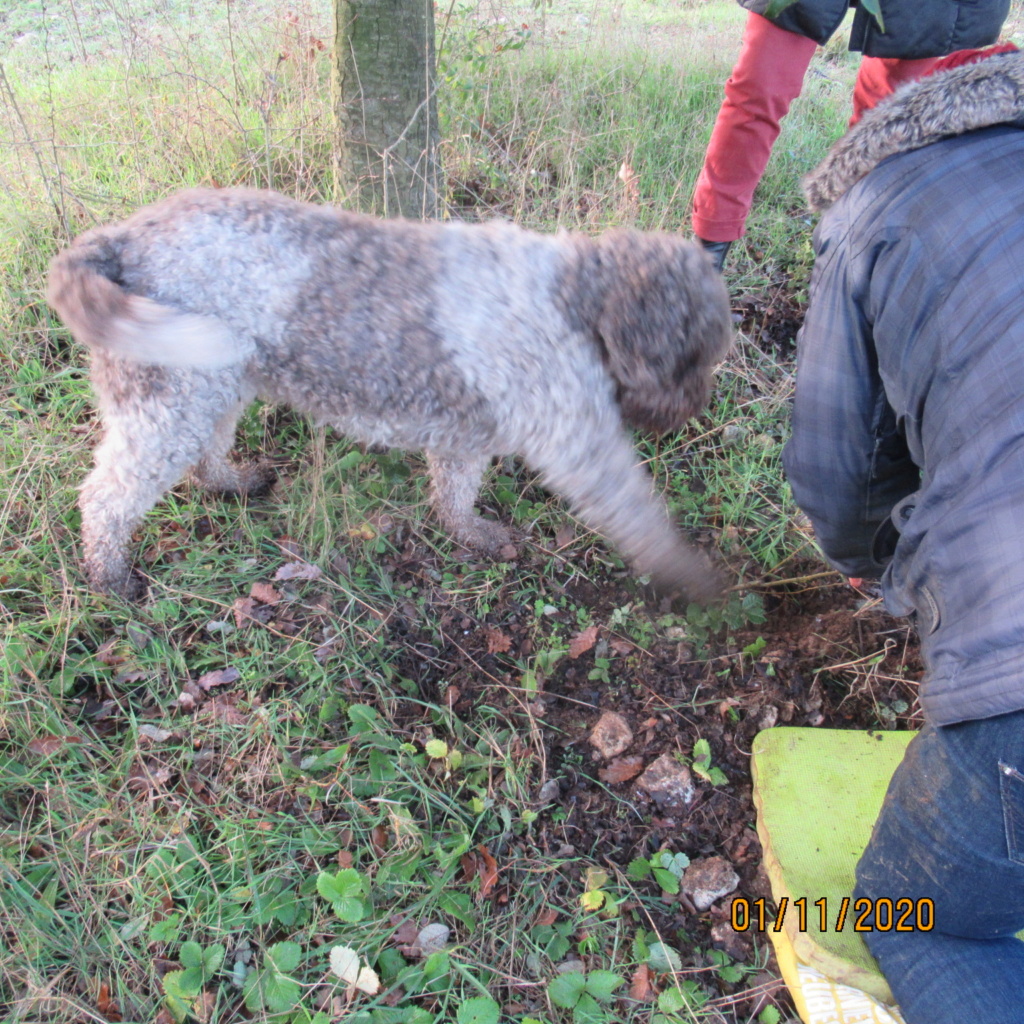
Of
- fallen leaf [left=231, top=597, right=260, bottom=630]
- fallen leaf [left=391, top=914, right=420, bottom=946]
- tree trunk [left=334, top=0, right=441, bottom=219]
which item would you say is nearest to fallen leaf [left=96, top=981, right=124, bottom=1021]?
fallen leaf [left=391, top=914, right=420, bottom=946]

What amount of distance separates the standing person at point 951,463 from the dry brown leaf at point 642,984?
22.4 inches

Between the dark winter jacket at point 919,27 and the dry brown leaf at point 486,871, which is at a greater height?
the dark winter jacket at point 919,27

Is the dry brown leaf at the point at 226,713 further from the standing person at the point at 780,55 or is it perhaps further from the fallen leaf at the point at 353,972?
the standing person at the point at 780,55

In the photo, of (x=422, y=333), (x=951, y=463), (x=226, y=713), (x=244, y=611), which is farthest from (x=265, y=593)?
(x=951, y=463)

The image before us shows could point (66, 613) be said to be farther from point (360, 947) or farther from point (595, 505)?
point (595, 505)

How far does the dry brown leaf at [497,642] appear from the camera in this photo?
2424 millimetres

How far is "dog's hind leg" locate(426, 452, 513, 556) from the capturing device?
2627 millimetres

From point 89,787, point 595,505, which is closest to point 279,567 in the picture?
point 89,787

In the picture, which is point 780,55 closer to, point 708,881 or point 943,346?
point 943,346

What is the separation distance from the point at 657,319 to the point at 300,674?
60.2 inches

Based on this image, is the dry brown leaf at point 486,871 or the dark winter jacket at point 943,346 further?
the dry brown leaf at point 486,871

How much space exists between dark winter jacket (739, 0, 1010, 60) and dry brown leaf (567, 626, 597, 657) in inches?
91.6

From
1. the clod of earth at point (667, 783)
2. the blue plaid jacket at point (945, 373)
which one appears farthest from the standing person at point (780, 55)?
the clod of earth at point (667, 783)

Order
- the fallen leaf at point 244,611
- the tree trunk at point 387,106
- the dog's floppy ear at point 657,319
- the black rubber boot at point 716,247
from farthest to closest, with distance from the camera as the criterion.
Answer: the black rubber boot at point 716,247
the tree trunk at point 387,106
the fallen leaf at point 244,611
the dog's floppy ear at point 657,319
